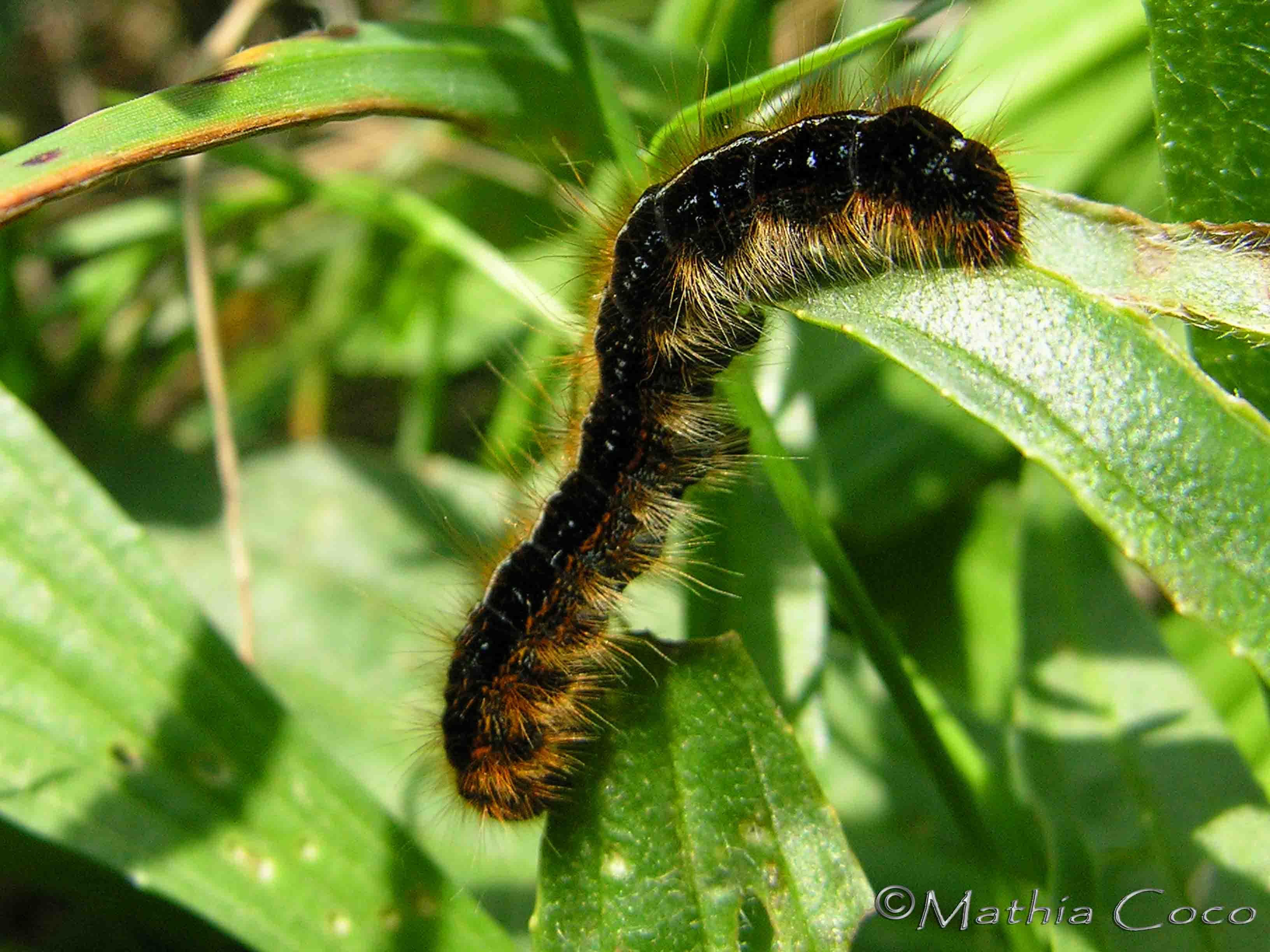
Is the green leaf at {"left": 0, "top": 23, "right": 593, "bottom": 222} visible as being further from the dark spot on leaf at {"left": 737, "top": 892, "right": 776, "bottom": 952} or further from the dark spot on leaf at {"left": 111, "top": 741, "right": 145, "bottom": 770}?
the dark spot on leaf at {"left": 737, "top": 892, "right": 776, "bottom": 952}

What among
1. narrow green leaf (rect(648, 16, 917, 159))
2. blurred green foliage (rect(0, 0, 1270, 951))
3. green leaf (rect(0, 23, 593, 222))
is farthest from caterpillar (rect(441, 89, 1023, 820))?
green leaf (rect(0, 23, 593, 222))

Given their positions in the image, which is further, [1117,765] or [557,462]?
[557,462]

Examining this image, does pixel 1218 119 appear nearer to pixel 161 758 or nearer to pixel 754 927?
pixel 754 927

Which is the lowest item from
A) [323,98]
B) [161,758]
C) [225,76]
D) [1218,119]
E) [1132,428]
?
[161,758]

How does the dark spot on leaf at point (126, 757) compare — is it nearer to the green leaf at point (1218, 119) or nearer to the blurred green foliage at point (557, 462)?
the blurred green foliage at point (557, 462)

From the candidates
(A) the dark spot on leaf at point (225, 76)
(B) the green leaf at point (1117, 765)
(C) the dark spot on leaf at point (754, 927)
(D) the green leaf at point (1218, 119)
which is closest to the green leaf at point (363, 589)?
(C) the dark spot on leaf at point (754, 927)

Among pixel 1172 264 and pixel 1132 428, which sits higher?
pixel 1172 264

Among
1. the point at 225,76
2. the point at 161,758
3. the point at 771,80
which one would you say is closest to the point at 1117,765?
the point at 771,80

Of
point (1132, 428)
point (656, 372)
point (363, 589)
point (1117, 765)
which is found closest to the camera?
point (1132, 428)

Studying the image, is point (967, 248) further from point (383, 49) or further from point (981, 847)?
point (383, 49)
